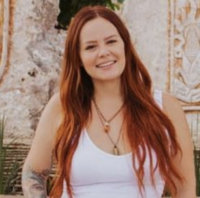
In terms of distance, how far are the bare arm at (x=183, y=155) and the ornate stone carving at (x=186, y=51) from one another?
2.53 metres

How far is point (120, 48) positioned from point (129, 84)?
11cm

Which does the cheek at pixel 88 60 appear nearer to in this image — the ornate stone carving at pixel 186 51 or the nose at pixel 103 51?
the nose at pixel 103 51

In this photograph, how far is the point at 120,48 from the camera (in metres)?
2.19

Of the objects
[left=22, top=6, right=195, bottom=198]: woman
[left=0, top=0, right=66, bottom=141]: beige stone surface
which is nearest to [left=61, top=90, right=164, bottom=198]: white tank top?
[left=22, top=6, right=195, bottom=198]: woman

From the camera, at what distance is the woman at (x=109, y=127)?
2092 mm

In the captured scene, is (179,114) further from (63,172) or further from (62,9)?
(62,9)

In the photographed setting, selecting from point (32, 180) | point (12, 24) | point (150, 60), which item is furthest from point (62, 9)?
point (32, 180)

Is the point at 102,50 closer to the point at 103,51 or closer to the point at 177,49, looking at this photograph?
the point at 103,51

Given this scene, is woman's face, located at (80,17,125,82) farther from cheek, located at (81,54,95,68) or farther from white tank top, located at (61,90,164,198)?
white tank top, located at (61,90,164,198)

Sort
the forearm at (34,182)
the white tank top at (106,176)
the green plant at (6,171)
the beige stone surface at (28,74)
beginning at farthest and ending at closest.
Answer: the beige stone surface at (28,74)
the green plant at (6,171)
the forearm at (34,182)
the white tank top at (106,176)

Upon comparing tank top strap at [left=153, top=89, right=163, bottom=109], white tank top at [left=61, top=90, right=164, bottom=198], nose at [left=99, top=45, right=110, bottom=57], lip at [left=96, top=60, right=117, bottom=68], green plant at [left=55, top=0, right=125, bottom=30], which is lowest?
white tank top at [left=61, top=90, right=164, bottom=198]

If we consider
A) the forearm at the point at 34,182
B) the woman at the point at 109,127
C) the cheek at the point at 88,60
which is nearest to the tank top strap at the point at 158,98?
the woman at the point at 109,127

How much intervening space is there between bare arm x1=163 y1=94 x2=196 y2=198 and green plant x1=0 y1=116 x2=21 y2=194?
2.60m

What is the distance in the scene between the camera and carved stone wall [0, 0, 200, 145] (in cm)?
471
